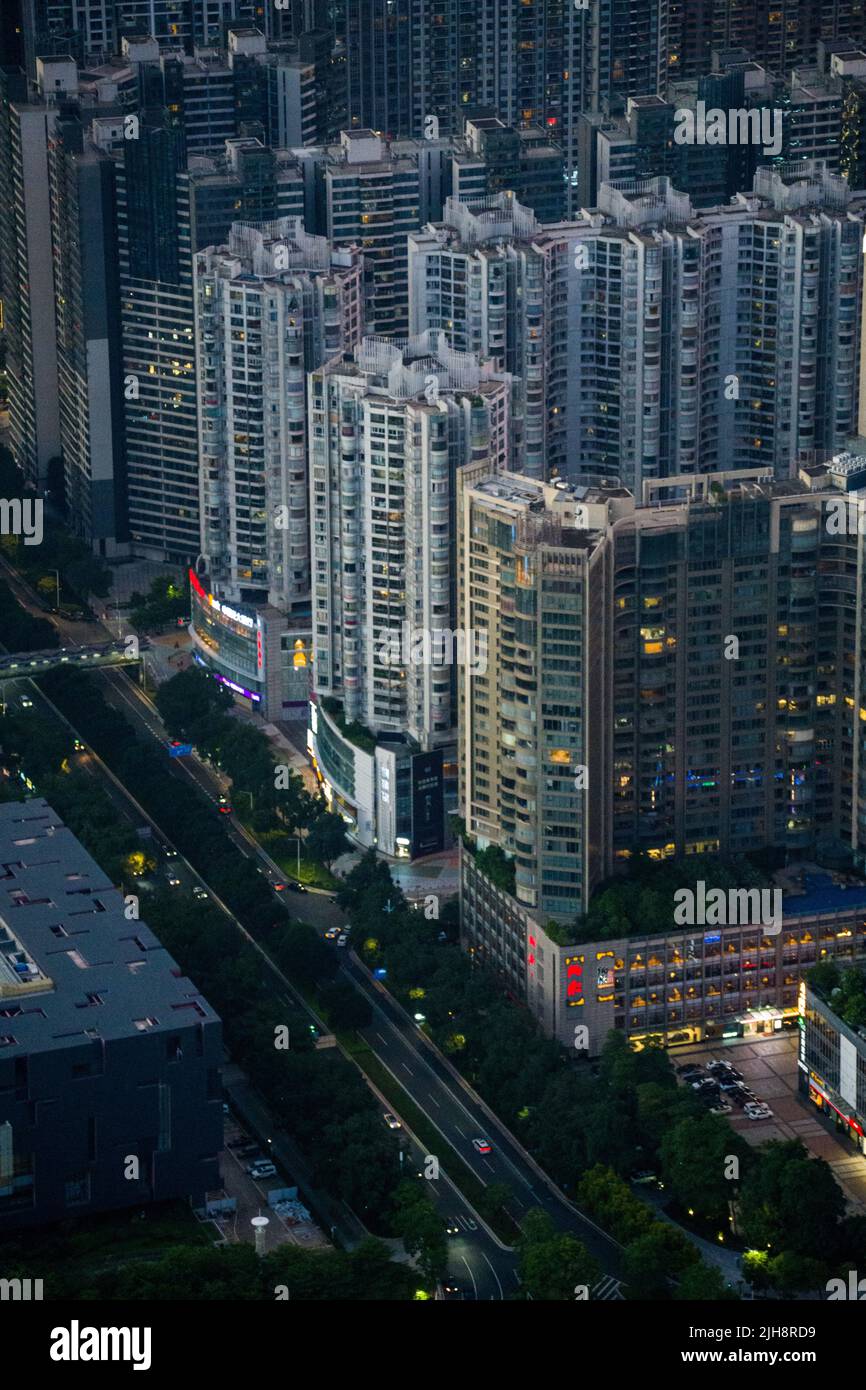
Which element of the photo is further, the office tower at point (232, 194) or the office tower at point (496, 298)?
the office tower at point (232, 194)

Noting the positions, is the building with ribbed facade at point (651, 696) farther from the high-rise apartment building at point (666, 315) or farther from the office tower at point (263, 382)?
the high-rise apartment building at point (666, 315)

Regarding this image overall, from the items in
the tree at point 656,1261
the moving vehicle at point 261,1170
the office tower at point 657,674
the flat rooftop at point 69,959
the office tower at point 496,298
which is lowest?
the moving vehicle at point 261,1170

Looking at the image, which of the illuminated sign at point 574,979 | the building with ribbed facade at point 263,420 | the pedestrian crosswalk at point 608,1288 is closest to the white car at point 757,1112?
the illuminated sign at point 574,979

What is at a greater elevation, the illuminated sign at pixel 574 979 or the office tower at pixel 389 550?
the office tower at pixel 389 550

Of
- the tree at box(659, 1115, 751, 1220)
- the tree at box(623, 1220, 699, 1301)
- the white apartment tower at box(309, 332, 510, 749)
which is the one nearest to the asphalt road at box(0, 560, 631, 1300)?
the tree at box(623, 1220, 699, 1301)

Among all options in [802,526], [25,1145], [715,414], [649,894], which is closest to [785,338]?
[715,414]

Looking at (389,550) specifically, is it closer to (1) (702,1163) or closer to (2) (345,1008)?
(2) (345,1008)

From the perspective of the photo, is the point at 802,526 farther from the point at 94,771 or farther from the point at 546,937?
the point at 94,771
